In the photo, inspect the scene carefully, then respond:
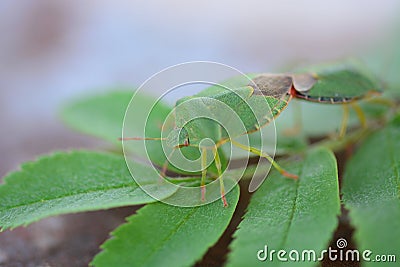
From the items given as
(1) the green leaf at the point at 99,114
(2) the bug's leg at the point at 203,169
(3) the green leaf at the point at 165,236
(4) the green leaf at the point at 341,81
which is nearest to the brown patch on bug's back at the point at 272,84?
(4) the green leaf at the point at 341,81

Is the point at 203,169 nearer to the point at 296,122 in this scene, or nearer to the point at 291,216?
the point at 291,216

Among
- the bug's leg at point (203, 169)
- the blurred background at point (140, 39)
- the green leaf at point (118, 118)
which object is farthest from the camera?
the blurred background at point (140, 39)

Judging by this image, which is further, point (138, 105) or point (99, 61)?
point (99, 61)

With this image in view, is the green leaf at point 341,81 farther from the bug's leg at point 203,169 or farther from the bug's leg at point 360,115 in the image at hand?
the bug's leg at point 203,169

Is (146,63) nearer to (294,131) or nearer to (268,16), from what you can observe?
(268,16)

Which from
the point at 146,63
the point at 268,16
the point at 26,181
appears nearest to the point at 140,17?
→ the point at 146,63

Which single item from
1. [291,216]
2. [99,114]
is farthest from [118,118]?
[291,216]
